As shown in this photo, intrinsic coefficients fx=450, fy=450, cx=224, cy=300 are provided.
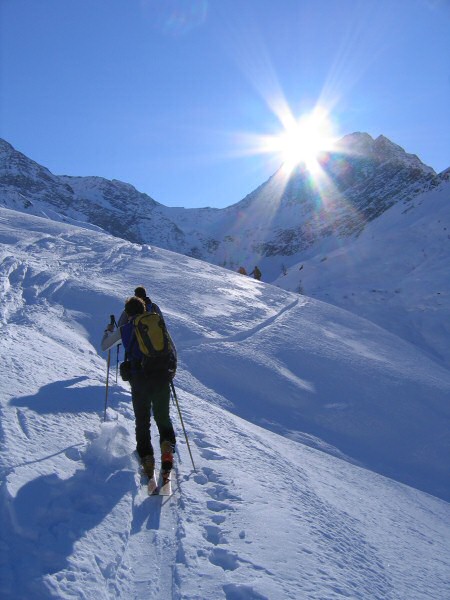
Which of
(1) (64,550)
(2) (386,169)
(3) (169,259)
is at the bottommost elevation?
(1) (64,550)

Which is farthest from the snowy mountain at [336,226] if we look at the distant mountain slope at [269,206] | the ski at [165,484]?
the ski at [165,484]

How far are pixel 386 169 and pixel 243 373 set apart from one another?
121173 millimetres

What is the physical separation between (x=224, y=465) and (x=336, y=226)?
108 metres

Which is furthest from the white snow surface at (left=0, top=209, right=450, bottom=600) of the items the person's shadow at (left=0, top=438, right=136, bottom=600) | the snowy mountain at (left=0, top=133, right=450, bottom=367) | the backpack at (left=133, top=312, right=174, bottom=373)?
the snowy mountain at (left=0, top=133, right=450, bottom=367)

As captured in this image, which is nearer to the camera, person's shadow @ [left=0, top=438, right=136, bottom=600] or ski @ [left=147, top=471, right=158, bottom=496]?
person's shadow @ [left=0, top=438, right=136, bottom=600]

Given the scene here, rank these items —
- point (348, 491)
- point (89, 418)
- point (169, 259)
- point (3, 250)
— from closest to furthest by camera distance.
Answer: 1. point (89, 418)
2. point (348, 491)
3. point (3, 250)
4. point (169, 259)

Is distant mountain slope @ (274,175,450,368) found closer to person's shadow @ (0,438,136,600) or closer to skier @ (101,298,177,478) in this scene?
skier @ (101,298,177,478)

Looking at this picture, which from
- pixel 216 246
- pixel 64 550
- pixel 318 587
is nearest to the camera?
pixel 64 550

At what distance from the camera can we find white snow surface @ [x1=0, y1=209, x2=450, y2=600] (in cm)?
315

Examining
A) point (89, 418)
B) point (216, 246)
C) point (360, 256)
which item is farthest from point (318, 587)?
point (216, 246)

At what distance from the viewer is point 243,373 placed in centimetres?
919

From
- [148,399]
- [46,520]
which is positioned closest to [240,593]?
[46,520]

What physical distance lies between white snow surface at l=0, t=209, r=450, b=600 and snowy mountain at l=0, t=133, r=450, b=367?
6.55m

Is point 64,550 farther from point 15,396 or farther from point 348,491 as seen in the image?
point 348,491
